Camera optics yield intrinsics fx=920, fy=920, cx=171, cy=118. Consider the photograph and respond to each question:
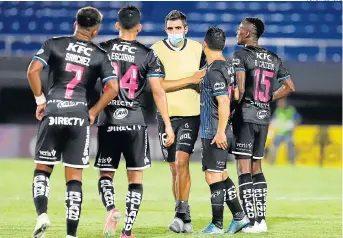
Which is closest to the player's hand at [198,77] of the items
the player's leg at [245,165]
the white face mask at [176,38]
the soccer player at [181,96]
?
the soccer player at [181,96]

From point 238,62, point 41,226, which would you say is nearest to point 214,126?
point 238,62

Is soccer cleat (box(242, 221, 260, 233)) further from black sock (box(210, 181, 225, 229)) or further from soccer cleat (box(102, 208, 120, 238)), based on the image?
soccer cleat (box(102, 208, 120, 238))

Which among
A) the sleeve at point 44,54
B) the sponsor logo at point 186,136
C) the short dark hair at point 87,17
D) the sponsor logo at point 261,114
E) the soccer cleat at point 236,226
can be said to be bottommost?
the soccer cleat at point 236,226

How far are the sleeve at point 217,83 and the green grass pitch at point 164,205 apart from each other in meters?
1.46

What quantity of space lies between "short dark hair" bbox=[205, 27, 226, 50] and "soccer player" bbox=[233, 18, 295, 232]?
41 centimetres

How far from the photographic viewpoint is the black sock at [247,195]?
965 cm

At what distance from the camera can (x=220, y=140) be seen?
9.14 meters

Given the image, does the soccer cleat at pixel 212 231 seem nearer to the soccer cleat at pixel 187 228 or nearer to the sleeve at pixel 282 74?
the soccer cleat at pixel 187 228

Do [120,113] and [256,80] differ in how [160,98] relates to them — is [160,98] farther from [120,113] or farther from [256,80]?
[256,80]

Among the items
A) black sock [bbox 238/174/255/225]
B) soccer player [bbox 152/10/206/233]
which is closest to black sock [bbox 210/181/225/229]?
black sock [bbox 238/174/255/225]

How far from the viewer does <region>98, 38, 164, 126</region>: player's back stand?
861 cm

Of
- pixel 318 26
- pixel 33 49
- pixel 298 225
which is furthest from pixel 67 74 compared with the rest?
pixel 318 26

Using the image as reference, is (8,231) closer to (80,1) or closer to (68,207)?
(68,207)

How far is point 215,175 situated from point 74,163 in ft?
5.86
